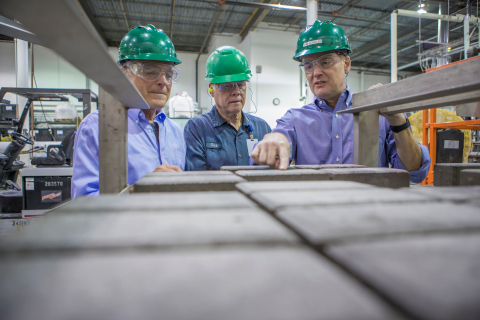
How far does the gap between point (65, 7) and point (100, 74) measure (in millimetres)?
289

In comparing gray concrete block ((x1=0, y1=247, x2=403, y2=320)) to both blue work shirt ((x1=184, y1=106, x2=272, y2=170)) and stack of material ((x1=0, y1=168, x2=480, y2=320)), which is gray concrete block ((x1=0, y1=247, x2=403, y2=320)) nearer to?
stack of material ((x1=0, y1=168, x2=480, y2=320))

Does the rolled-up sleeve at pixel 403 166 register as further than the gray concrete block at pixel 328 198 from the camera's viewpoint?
Yes

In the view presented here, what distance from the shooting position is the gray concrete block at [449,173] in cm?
126

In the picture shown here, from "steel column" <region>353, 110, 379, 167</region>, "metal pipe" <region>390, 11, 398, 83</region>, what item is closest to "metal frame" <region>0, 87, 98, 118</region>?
"steel column" <region>353, 110, 379, 167</region>

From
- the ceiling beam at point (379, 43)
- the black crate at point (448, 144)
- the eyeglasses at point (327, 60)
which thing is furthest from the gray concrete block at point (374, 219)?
the ceiling beam at point (379, 43)

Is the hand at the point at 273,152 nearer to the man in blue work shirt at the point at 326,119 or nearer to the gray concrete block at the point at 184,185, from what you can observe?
the gray concrete block at the point at 184,185

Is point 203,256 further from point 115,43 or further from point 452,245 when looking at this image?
point 115,43

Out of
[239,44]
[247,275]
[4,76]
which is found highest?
[239,44]

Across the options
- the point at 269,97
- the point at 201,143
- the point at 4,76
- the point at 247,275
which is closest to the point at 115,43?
the point at 4,76

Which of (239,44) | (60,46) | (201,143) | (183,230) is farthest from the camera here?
(239,44)

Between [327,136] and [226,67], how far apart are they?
3.34 ft

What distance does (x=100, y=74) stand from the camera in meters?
0.87

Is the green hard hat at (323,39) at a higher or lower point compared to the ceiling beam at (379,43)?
lower

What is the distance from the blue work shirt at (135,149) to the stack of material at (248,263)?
1158 mm
